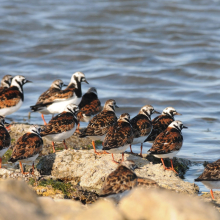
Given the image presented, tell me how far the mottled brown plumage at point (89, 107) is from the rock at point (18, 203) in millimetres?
5908

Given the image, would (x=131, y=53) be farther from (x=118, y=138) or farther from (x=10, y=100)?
(x=118, y=138)

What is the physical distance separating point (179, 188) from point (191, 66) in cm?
1129

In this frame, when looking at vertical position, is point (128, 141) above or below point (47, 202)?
below

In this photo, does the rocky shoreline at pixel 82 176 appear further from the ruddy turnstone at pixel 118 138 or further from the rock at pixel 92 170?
the ruddy turnstone at pixel 118 138

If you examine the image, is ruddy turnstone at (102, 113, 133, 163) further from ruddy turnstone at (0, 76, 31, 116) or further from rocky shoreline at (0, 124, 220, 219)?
ruddy turnstone at (0, 76, 31, 116)

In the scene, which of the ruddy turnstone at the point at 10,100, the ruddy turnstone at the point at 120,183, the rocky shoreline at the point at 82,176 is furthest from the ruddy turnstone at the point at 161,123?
the ruddy turnstone at the point at 10,100

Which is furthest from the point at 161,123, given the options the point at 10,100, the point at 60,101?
the point at 10,100

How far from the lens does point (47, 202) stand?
380 cm

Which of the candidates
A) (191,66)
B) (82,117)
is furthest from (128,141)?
(191,66)

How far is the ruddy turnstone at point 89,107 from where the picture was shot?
9.52m

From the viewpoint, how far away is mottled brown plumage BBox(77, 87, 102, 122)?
9.52 m

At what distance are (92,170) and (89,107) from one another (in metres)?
3.35

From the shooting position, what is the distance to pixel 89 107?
9.84 meters

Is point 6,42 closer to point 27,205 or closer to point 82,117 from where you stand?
point 82,117
